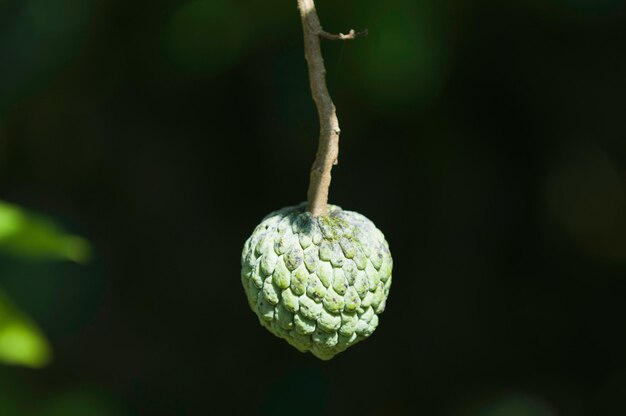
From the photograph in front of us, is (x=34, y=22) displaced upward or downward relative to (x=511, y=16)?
upward

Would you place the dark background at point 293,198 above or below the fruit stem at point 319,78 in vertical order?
above

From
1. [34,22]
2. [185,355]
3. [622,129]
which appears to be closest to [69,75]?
[34,22]

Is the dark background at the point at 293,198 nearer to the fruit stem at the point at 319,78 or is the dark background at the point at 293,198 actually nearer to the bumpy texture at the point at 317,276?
the bumpy texture at the point at 317,276

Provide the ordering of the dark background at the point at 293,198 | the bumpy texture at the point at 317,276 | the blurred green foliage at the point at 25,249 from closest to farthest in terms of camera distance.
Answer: the bumpy texture at the point at 317,276 → the blurred green foliage at the point at 25,249 → the dark background at the point at 293,198

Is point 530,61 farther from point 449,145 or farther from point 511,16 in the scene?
point 449,145

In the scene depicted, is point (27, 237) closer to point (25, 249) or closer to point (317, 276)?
point (25, 249)

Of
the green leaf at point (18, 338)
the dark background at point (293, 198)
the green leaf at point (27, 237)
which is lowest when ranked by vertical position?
the green leaf at point (18, 338)

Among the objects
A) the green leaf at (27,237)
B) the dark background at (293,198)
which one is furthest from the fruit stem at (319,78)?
the dark background at (293,198)

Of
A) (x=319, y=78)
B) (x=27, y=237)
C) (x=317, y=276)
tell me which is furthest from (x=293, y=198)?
(x=319, y=78)
